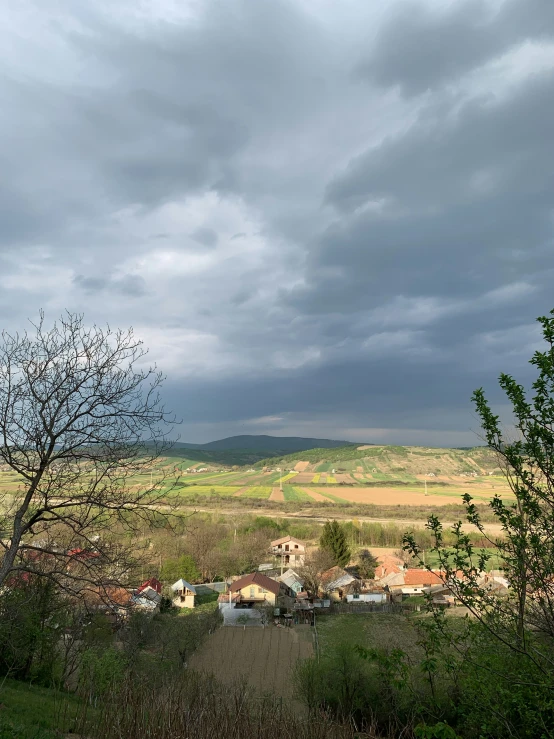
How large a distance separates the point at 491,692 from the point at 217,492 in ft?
306

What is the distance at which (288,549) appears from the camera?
60.7m

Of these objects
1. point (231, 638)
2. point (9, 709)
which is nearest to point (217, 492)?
point (231, 638)

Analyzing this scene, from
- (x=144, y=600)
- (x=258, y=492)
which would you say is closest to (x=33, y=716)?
(x=144, y=600)

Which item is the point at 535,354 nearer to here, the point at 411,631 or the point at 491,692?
the point at 491,692

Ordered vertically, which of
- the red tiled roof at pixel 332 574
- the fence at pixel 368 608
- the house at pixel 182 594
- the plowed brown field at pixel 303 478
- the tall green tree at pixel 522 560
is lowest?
the fence at pixel 368 608

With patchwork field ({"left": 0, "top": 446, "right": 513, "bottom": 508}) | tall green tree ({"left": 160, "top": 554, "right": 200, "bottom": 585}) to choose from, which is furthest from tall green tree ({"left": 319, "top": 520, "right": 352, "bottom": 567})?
patchwork field ({"left": 0, "top": 446, "right": 513, "bottom": 508})

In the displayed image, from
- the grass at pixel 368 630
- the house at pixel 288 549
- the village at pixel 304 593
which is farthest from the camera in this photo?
the house at pixel 288 549

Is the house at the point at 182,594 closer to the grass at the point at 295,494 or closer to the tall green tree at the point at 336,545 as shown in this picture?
the tall green tree at the point at 336,545

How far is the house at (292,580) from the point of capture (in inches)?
1843

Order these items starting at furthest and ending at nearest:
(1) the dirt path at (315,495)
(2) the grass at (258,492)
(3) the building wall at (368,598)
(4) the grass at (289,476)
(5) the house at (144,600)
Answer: (4) the grass at (289,476) → (2) the grass at (258,492) → (1) the dirt path at (315,495) → (3) the building wall at (368,598) → (5) the house at (144,600)

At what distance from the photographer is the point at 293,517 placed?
78.7m

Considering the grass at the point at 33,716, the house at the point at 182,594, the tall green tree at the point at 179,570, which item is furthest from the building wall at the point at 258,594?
the grass at the point at 33,716

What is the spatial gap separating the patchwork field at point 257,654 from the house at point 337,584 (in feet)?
36.1

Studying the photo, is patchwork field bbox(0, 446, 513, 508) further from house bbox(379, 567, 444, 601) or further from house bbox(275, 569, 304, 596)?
house bbox(275, 569, 304, 596)
